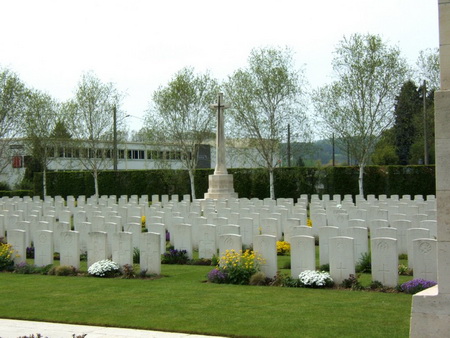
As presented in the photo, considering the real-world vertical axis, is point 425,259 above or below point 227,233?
below

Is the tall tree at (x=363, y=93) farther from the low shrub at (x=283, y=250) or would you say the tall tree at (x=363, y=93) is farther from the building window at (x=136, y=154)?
the building window at (x=136, y=154)

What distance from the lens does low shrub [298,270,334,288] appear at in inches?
388

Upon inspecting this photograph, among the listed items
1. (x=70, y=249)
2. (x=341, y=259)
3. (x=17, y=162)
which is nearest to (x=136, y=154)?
(x=17, y=162)

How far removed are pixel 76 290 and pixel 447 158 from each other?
6.61 m

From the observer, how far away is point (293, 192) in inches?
1346

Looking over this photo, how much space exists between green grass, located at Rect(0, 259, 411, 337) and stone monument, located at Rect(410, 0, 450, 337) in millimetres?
818

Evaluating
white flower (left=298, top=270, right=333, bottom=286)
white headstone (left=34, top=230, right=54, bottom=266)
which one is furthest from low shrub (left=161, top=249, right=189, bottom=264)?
white flower (left=298, top=270, right=333, bottom=286)

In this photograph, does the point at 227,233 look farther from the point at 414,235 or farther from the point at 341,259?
the point at 414,235

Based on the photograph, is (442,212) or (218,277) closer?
(442,212)

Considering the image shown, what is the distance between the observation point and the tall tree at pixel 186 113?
3544cm

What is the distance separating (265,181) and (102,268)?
23.5m

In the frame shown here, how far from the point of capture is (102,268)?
11.5 metres

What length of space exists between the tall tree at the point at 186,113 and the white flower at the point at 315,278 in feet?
83.0

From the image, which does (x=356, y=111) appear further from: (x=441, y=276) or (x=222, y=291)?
(x=441, y=276)
